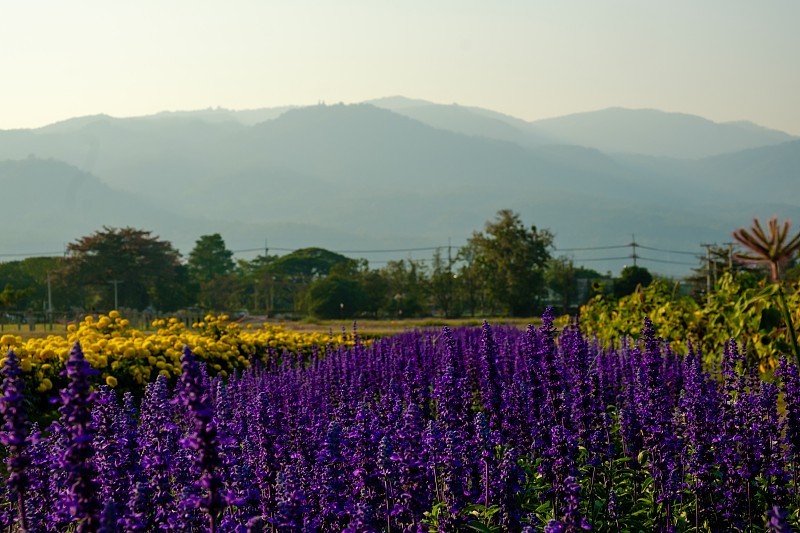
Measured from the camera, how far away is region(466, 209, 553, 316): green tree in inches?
1911

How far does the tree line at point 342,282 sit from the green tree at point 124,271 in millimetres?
71

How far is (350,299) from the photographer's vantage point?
51.4m

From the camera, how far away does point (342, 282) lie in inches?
2046

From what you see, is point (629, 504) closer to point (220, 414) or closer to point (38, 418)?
point (220, 414)

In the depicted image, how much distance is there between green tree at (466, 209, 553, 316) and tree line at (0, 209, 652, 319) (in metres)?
0.06

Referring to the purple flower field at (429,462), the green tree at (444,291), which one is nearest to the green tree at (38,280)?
the green tree at (444,291)

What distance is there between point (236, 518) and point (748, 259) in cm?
348

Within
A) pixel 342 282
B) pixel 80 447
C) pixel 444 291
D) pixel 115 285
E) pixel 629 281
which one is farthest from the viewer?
pixel 115 285

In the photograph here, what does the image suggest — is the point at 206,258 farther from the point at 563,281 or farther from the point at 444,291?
the point at 563,281

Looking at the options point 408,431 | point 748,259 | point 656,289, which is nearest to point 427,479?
point 408,431

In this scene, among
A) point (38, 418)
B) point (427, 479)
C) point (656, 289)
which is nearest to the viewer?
point (427, 479)

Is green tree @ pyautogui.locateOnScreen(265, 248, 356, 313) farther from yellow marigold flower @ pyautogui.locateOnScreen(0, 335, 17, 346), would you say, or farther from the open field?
yellow marigold flower @ pyautogui.locateOnScreen(0, 335, 17, 346)

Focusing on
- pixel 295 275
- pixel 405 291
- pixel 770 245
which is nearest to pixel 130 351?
pixel 770 245

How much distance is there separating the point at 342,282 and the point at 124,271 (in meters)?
19.4
